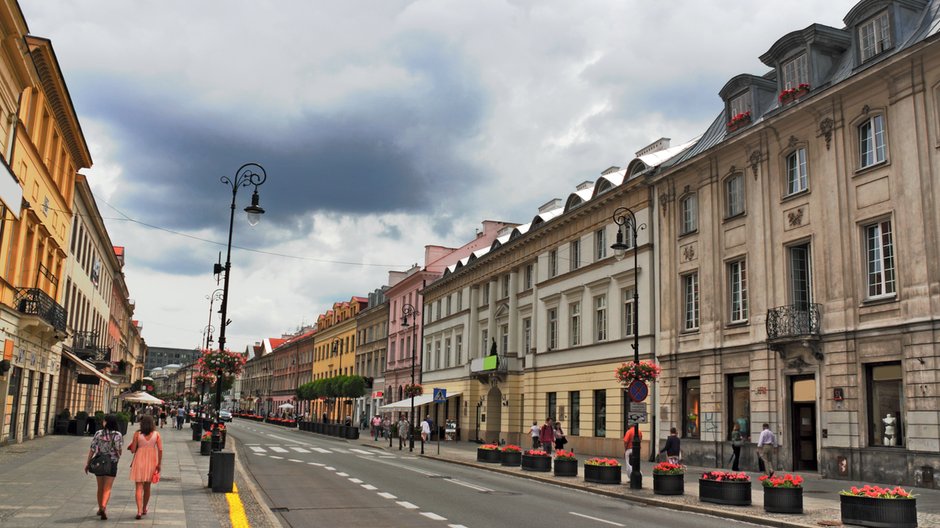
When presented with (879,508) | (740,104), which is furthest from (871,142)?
(879,508)

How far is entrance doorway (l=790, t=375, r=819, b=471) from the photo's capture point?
23953 millimetres

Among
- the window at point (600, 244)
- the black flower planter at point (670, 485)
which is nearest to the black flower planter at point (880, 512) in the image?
the black flower planter at point (670, 485)

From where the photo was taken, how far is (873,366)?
2180 centimetres

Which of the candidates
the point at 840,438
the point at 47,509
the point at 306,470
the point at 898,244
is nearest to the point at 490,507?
the point at 47,509

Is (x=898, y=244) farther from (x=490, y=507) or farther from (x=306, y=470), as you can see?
(x=306, y=470)

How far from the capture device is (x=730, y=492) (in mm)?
16234

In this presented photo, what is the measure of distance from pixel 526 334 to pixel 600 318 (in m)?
A: 8.80

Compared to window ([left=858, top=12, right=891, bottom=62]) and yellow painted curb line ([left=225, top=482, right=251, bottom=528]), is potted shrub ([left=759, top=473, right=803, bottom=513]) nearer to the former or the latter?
yellow painted curb line ([left=225, top=482, right=251, bottom=528])

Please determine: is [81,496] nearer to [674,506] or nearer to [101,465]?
[101,465]

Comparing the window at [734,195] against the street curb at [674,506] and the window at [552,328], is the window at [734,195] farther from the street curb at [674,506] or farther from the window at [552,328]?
the window at [552,328]

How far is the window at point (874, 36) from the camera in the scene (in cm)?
2316

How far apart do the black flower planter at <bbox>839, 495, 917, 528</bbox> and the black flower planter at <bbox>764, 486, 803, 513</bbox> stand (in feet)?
5.04

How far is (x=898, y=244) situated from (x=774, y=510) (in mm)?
9804

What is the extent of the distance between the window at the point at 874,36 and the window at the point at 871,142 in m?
2.27
